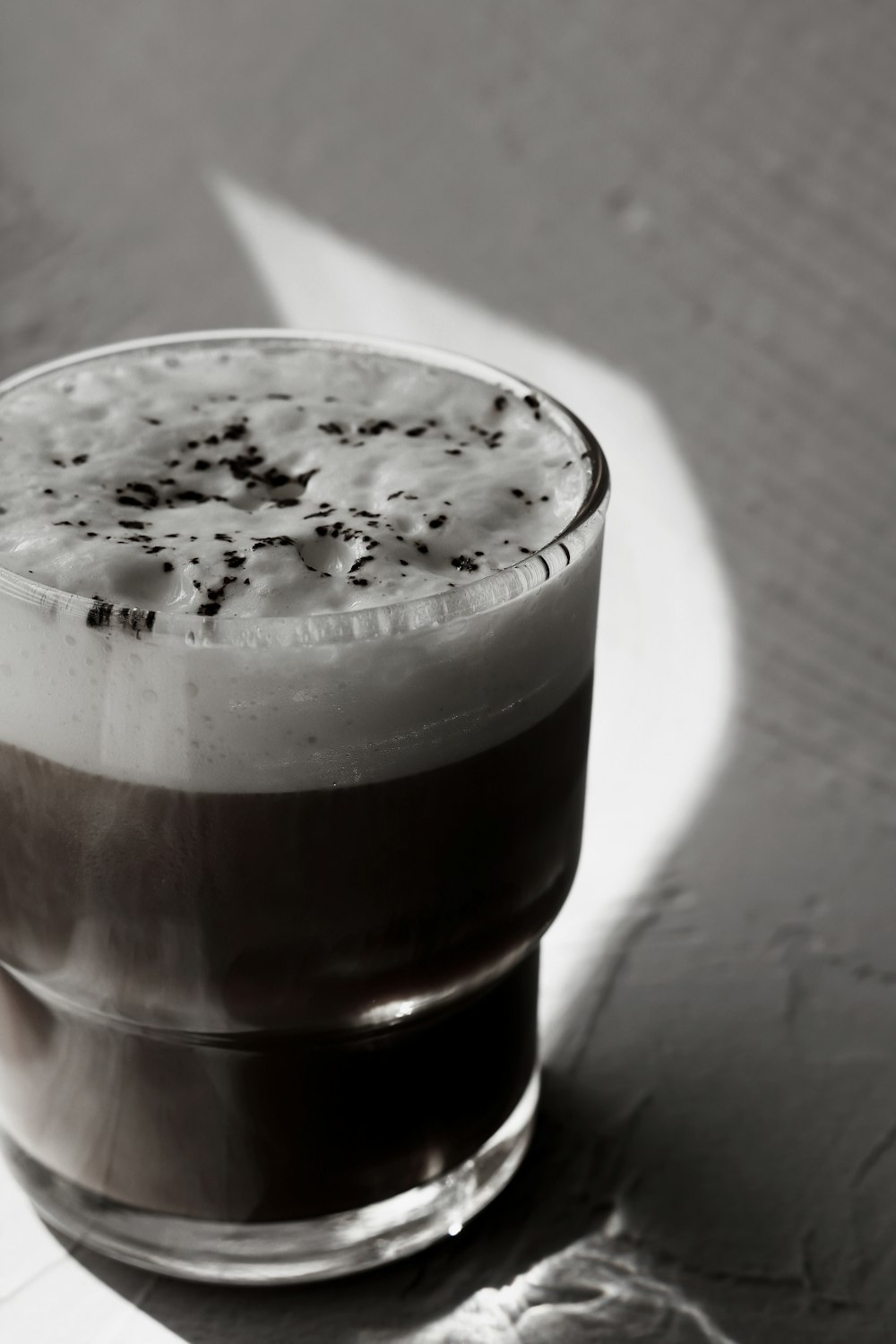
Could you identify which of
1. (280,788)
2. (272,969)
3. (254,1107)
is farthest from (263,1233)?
(280,788)

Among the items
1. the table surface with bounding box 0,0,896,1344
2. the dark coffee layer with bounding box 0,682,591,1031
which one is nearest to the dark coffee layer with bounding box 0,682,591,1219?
the dark coffee layer with bounding box 0,682,591,1031

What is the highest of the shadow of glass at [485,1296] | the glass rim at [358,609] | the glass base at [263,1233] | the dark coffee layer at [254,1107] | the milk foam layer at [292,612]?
the glass rim at [358,609]

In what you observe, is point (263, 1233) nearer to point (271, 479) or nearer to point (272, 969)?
point (272, 969)

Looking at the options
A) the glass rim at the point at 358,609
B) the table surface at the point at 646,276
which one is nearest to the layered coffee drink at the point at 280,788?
Result: the glass rim at the point at 358,609

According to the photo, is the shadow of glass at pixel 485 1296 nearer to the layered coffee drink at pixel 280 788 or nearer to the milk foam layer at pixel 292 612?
the layered coffee drink at pixel 280 788

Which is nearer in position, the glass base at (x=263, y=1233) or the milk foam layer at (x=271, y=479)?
the milk foam layer at (x=271, y=479)

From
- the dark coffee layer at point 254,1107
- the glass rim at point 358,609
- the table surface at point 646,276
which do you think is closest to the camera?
the glass rim at point 358,609
